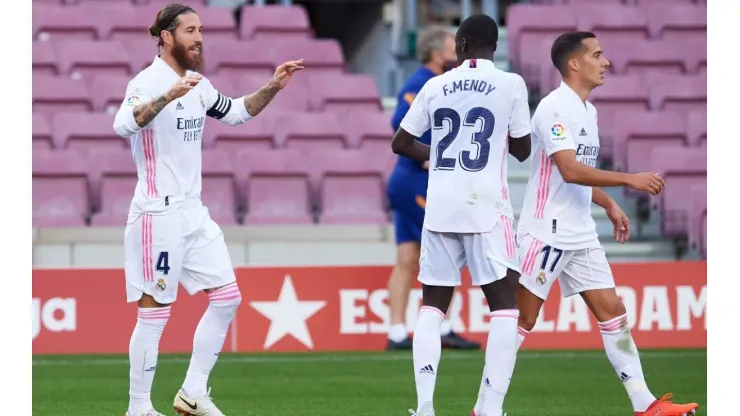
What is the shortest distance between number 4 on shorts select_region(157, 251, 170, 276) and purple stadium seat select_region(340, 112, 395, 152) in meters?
6.99

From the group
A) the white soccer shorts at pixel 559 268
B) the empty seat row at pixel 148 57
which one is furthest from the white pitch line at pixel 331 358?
the empty seat row at pixel 148 57

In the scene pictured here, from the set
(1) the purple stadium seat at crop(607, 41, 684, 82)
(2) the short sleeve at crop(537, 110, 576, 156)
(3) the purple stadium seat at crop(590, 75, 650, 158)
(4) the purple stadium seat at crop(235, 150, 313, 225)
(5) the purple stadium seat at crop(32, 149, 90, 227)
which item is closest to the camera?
(2) the short sleeve at crop(537, 110, 576, 156)

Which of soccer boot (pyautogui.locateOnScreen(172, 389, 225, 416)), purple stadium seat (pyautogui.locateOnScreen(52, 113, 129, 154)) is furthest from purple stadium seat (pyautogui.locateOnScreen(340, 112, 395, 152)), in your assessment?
soccer boot (pyautogui.locateOnScreen(172, 389, 225, 416))

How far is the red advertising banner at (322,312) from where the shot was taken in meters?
10.6

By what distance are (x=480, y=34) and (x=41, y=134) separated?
769cm

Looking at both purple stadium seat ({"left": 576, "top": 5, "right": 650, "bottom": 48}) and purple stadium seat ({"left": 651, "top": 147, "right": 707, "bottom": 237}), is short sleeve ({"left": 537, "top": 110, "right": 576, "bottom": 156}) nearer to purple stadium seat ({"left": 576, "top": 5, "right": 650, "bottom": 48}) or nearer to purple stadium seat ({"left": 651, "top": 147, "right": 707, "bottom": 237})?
purple stadium seat ({"left": 651, "top": 147, "right": 707, "bottom": 237})

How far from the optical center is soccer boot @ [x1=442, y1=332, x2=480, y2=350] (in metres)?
10.4

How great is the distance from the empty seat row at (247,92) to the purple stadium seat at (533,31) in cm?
176

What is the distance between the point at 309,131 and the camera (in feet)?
43.8

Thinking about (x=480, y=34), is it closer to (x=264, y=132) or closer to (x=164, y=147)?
(x=164, y=147)

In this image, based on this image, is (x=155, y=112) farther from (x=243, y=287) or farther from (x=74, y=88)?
(x=74, y=88)

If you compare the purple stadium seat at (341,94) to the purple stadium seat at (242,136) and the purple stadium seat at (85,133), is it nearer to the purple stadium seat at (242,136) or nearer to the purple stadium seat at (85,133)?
the purple stadium seat at (242,136)

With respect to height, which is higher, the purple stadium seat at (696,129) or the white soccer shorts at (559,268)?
the purple stadium seat at (696,129)
